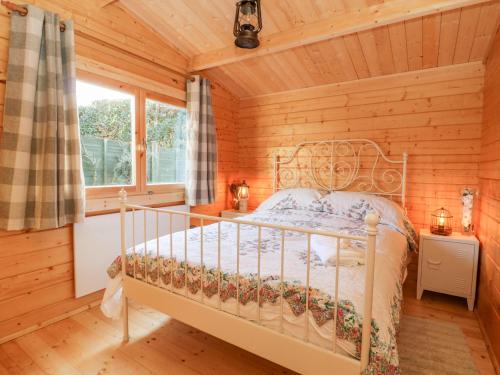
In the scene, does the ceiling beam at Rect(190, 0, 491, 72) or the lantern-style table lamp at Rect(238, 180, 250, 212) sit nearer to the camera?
the ceiling beam at Rect(190, 0, 491, 72)

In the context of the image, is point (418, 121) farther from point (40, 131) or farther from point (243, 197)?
point (40, 131)

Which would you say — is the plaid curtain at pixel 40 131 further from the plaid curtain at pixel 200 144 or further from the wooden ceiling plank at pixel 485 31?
the wooden ceiling plank at pixel 485 31

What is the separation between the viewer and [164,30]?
2871 mm

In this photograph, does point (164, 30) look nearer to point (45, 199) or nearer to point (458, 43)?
point (45, 199)

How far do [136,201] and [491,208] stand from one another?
9.52 feet

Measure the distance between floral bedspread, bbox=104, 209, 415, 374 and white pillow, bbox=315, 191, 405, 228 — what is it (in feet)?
1.06

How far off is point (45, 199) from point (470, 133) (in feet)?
11.6

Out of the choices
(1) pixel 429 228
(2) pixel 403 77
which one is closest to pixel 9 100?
(2) pixel 403 77

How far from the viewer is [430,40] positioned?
2469mm

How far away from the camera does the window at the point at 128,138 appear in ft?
8.13

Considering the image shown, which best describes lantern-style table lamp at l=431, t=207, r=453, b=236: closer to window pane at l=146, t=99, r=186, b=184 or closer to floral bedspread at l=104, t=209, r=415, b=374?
floral bedspread at l=104, t=209, r=415, b=374

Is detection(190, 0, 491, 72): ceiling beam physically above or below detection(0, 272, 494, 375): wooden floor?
above

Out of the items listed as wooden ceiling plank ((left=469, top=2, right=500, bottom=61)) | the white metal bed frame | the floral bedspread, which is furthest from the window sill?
wooden ceiling plank ((left=469, top=2, right=500, bottom=61))

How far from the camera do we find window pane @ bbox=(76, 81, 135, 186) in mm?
2449
